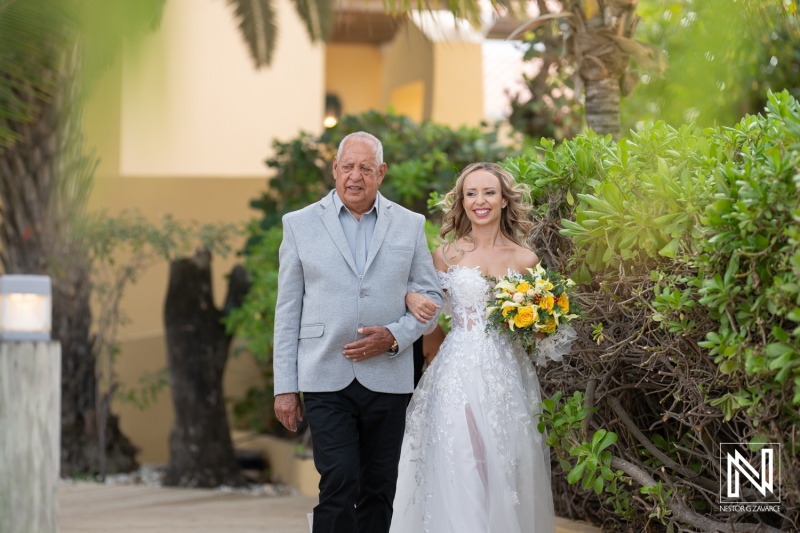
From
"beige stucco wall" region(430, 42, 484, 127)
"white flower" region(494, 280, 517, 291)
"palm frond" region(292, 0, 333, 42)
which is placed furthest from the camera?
"beige stucco wall" region(430, 42, 484, 127)

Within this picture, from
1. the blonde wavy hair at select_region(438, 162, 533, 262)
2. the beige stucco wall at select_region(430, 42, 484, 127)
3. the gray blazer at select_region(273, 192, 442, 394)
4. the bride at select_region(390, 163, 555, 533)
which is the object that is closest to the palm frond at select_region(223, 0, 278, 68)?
the beige stucco wall at select_region(430, 42, 484, 127)

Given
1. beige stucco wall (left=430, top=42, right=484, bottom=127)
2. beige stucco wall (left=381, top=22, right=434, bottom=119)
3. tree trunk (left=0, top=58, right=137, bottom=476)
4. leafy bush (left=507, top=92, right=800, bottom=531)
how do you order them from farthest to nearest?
beige stucco wall (left=381, top=22, right=434, bottom=119) < beige stucco wall (left=430, top=42, right=484, bottom=127) < tree trunk (left=0, top=58, right=137, bottom=476) < leafy bush (left=507, top=92, right=800, bottom=531)

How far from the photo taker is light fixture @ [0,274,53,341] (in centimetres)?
421

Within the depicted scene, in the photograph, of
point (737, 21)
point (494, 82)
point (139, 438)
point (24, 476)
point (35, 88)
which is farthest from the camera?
point (494, 82)

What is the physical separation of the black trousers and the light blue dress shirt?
553 millimetres

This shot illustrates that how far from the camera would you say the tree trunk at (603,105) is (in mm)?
6449

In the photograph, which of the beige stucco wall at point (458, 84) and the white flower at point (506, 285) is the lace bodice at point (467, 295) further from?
the beige stucco wall at point (458, 84)

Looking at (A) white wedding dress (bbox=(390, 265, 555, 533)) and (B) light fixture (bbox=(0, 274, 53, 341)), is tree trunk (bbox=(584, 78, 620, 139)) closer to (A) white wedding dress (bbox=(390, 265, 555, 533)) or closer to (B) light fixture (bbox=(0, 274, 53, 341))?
(A) white wedding dress (bbox=(390, 265, 555, 533))

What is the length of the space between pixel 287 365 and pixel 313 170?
491cm

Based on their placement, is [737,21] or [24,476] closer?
[24,476]

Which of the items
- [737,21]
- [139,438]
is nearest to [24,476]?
[737,21]

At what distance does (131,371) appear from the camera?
36.0 ft

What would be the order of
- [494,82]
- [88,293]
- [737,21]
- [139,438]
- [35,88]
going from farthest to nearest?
[494,82] < [139,438] < [88,293] < [35,88] < [737,21]

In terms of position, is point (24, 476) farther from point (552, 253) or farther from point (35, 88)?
point (35, 88)
